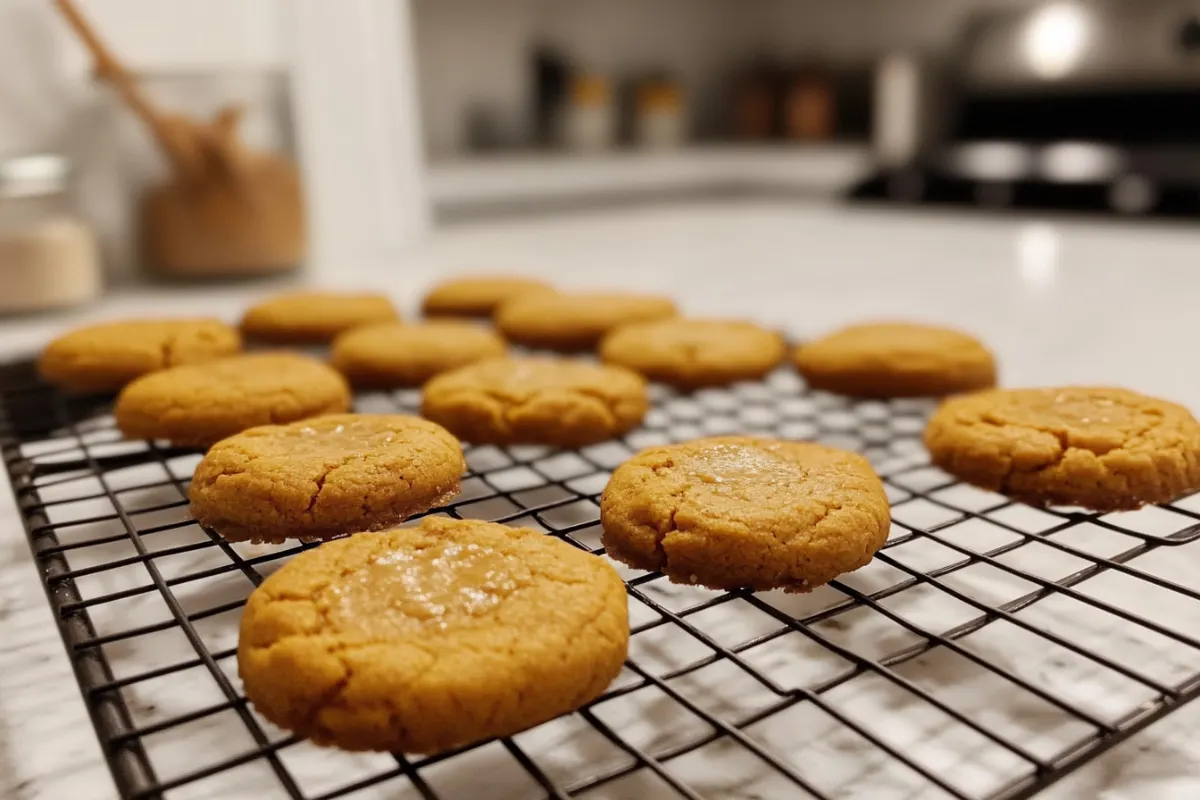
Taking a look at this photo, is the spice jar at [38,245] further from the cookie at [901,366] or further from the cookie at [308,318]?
the cookie at [901,366]

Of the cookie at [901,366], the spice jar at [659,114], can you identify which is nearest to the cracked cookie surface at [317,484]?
the cookie at [901,366]

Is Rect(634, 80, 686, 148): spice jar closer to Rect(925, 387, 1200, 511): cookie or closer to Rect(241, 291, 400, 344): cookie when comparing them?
Rect(241, 291, 400, 344): cookie

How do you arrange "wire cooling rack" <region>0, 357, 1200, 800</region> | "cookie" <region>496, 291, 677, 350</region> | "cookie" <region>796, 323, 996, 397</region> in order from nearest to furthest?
"wire cooling rack" <region>0, 357, 1200, 800</region> → "cookie" <region>796, 323, 996, 397</region> → "cookie" <region>496, 291, 677, 350</region>

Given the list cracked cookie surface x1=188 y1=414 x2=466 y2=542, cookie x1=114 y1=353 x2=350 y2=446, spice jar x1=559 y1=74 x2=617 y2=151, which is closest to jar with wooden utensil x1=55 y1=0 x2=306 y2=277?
cookie x1=114 y1=353 x2=350 y2=446

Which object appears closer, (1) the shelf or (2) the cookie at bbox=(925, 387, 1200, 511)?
(2) the cookie at bbox=(925, 387, 1200, 511)

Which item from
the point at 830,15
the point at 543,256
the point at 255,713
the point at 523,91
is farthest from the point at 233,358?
the point at 830,15

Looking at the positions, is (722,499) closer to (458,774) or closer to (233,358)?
(458,774)

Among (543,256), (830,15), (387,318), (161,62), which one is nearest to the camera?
(387,318)
